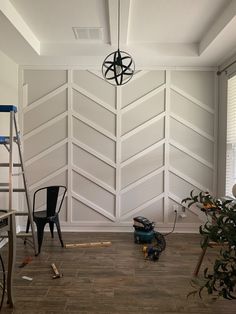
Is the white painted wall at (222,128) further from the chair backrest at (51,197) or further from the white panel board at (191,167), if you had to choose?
the chair backrest at (51,197)

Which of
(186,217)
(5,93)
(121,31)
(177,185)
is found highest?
(121,31)

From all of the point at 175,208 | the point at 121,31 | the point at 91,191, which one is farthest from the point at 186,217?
the point at 121,31

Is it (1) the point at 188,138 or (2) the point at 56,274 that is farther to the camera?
(1) the point at 188,138

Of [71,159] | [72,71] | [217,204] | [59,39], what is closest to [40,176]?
[71,159]

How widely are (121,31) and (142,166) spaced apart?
2045 mm

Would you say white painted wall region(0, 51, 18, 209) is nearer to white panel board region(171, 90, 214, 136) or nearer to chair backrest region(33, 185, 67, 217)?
chair backrest region(33, 185, 67, 217)

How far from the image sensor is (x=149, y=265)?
3.28 m

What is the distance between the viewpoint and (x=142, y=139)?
457 centimetres

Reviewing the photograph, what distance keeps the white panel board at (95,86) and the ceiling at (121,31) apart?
156mm

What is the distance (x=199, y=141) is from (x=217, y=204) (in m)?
3.03

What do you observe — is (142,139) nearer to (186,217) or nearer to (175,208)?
(175,208)

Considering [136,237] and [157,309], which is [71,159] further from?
[157,309]

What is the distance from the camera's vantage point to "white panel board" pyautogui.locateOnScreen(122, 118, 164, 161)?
15.0 ft

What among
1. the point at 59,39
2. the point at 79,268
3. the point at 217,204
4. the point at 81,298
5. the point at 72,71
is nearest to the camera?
the point at 217,204
